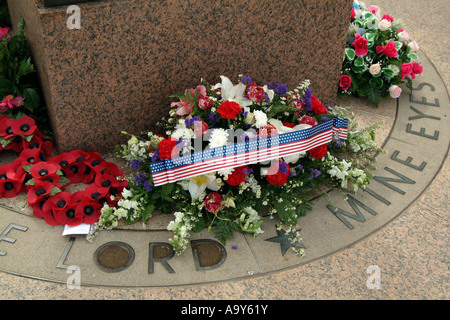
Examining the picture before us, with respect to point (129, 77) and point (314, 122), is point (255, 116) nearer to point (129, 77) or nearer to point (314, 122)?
point (314, 122)

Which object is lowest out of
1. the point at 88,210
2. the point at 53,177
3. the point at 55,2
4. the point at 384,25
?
the point at 88,210

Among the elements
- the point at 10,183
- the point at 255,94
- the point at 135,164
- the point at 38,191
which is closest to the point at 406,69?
the point at 255,94

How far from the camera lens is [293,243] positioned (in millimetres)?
3248

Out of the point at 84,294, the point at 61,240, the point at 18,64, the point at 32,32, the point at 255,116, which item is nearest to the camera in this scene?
the point at 84,294

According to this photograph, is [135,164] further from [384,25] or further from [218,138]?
[384,25]

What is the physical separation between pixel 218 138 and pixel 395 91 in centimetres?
208

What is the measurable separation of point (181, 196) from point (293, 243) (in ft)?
A: 2.76

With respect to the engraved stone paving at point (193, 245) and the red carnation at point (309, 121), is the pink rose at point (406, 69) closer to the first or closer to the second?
the engraved stone paving at point (193, 245)

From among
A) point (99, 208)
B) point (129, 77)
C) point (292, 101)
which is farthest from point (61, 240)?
point (292, 101)

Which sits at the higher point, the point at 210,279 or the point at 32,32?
the point at 32,32

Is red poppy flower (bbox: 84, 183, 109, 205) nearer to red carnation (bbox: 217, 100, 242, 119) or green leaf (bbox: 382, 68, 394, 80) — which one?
red carnation (bbox: 217, 100, 242, 119)

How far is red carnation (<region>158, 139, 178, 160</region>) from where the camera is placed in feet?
10.7

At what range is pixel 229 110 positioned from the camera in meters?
3.32

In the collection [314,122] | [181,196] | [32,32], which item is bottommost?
[181,196]
